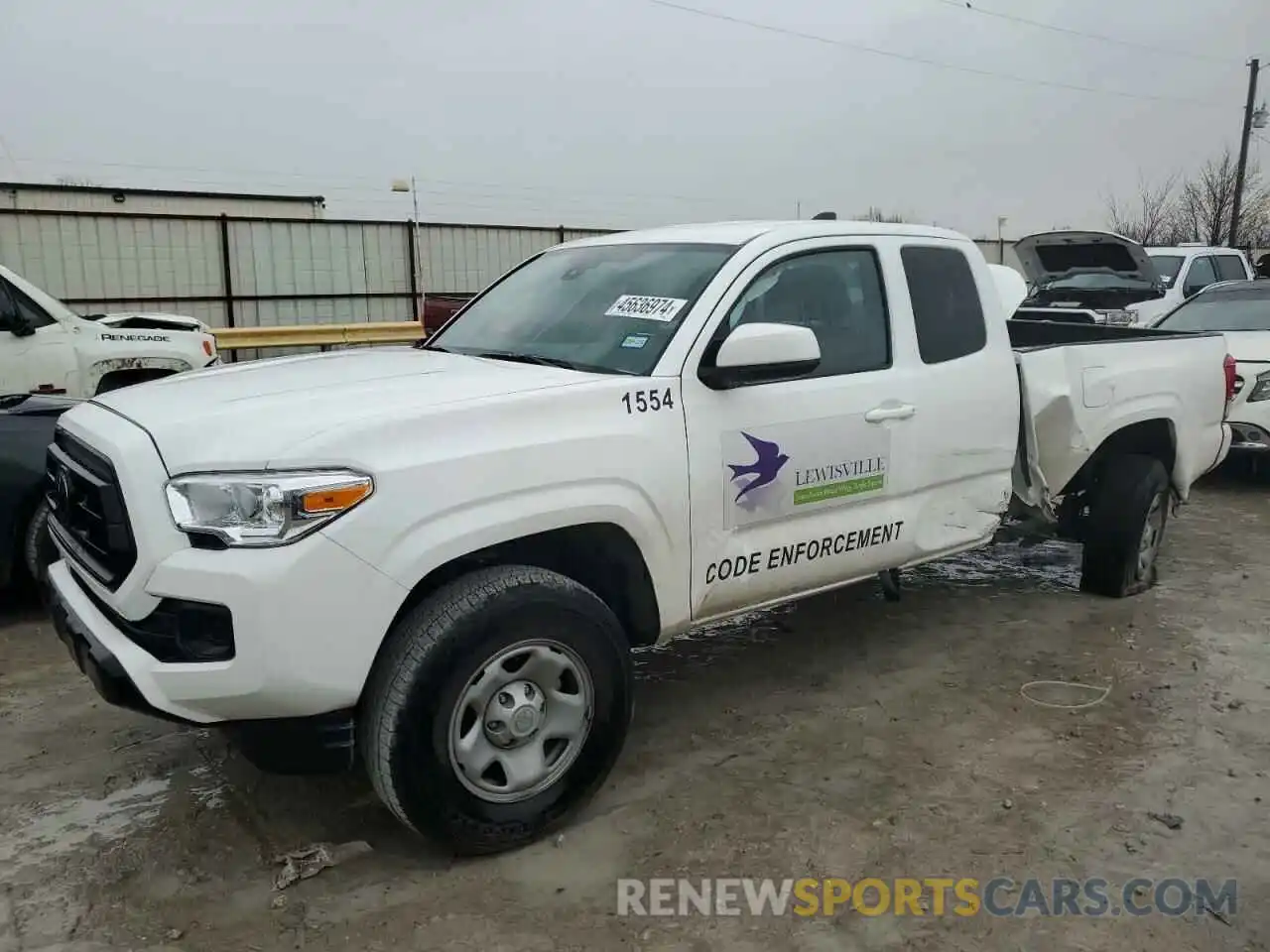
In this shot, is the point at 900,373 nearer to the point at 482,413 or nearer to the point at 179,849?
the point at 482,413

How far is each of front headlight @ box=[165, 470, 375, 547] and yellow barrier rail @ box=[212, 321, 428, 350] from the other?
10311mm

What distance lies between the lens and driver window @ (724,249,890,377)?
3.84m

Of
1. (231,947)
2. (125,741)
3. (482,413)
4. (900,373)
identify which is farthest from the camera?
(900,373)

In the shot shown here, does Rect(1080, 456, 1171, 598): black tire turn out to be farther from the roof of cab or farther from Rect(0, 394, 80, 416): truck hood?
Result: Rect(0, 394, 80, 416): truck hood

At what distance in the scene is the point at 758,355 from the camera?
132 inches

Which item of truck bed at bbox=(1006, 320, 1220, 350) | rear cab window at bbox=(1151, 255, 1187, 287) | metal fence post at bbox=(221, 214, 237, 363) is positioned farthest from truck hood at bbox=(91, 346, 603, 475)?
rear cab window at bbox=(1151, 255, 1187, 287)

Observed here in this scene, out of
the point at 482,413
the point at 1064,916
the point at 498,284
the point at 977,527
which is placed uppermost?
the point at 498,284

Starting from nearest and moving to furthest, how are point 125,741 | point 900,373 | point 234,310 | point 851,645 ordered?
point 125,741
point 900,373
point 851,645
point 234,310

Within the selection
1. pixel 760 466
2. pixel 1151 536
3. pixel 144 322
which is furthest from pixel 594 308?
pixel 144 322

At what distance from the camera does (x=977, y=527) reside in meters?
4.58

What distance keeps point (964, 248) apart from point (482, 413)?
2.70 meters

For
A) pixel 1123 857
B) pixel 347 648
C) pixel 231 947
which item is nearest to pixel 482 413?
pixel 347 648

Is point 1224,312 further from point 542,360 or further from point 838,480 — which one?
point 542,360

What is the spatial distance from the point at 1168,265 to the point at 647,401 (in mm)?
13800
